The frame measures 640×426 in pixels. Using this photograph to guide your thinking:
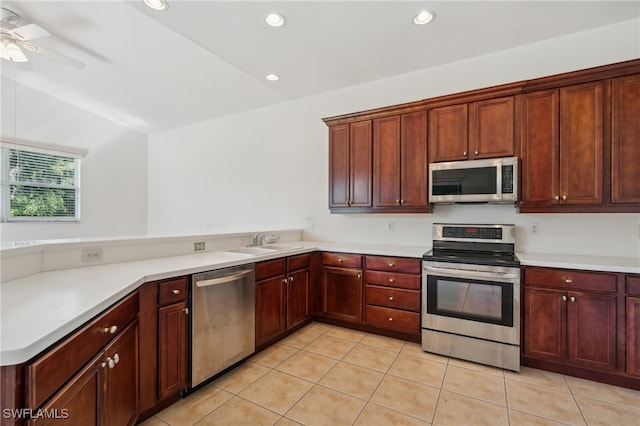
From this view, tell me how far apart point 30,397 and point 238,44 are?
3115 mm

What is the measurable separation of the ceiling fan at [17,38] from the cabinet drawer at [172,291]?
2756mm

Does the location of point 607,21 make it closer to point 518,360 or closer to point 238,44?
point 518,360

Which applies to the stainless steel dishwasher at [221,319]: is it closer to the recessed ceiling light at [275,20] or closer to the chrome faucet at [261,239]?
the chrome faucet at [261,239]

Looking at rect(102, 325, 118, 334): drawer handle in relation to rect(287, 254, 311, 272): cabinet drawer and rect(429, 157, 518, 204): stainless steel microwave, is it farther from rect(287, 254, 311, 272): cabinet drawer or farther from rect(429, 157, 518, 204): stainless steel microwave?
rect(429, 157, 518, 204): stainless steel microwave

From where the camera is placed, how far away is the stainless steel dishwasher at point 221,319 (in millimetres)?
2051

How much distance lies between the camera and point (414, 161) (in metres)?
3.12

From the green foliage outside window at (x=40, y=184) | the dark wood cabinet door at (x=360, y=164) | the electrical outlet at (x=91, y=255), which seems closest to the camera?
the electrical outlet at (x=91, y=255)

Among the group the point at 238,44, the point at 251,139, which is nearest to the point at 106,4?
the point at 238,44

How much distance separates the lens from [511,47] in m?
2.95

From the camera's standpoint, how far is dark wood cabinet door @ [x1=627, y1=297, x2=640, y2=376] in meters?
2.07

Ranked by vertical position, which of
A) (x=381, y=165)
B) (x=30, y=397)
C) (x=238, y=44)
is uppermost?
(x=238, y=44)

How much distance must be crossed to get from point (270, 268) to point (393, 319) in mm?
1387

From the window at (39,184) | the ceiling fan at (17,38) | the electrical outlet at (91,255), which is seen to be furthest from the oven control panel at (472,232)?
the window at (39,184)

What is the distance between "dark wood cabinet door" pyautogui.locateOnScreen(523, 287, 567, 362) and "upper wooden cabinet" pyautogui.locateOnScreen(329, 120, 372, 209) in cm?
178
